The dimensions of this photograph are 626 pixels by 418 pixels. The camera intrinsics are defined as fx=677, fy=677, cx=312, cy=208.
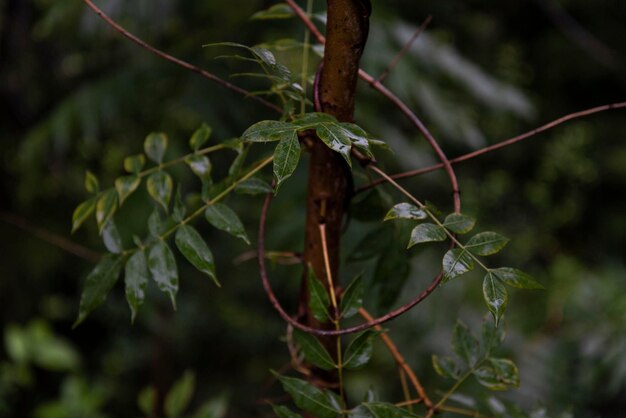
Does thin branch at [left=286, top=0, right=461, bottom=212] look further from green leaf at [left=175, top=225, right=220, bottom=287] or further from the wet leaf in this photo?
green leaf at [left=175, top=225, right=220, bottom=287]

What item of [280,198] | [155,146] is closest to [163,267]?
[155,146]

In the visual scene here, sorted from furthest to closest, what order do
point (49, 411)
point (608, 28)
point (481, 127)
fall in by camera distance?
point (608, 28), point (481, 127), point (49, 411)

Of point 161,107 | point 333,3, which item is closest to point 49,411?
point 161,107

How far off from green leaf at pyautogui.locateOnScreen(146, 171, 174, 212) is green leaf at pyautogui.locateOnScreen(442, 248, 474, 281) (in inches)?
8.8

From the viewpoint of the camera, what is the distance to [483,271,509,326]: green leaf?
15.6 inches

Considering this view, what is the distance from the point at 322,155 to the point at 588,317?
108 cm

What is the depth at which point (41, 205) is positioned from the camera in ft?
6.25

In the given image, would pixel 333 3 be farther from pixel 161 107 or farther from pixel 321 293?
pixel 161 107

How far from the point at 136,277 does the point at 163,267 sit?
0.08ft

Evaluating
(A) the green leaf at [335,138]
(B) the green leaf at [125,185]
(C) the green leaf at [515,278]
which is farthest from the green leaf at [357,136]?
(B) the green leaf at [125,185]

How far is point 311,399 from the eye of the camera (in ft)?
1.48

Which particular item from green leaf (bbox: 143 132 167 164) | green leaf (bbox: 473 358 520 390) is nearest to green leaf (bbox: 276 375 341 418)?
green leaf (bbox: 473 358 520 390)

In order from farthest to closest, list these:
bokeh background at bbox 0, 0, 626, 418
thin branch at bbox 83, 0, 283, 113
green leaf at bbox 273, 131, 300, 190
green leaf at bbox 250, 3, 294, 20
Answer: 1. bokeh background at bbox 0, 0, 626, 418
2. green leaf at bbox 250, 3, 294, 20
3. thin branch at bbox 83, 0, 283, 113
4. green leaf at bbox 273, 131, 300, 190

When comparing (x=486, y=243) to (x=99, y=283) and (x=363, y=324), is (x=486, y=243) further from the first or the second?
(x=99, y=283)
